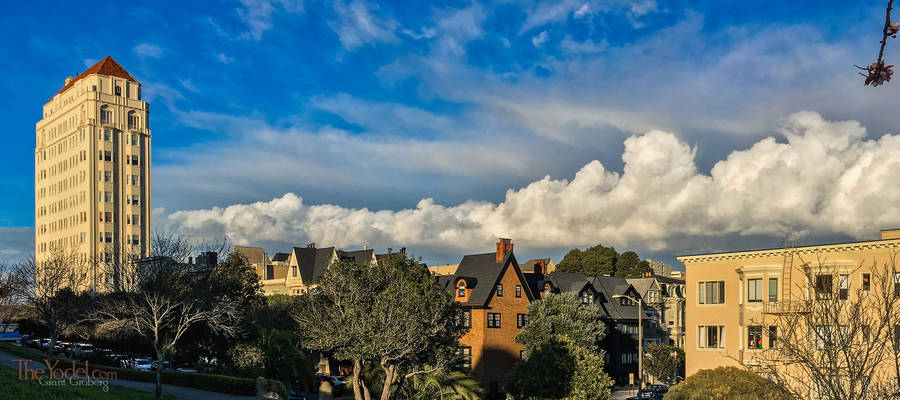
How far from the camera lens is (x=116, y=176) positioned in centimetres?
13425

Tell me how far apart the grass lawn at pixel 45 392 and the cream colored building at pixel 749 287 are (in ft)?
111

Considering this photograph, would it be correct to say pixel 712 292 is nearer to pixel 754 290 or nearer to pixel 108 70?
pixel 754 290

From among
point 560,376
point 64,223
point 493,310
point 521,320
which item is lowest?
point 560,376

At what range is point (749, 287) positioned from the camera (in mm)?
49844

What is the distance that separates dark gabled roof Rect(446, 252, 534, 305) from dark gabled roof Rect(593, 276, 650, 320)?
46.2ft

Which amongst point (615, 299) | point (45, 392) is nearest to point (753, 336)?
point (615, 299)

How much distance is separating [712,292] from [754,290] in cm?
364

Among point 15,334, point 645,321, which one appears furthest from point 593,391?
point 15,334

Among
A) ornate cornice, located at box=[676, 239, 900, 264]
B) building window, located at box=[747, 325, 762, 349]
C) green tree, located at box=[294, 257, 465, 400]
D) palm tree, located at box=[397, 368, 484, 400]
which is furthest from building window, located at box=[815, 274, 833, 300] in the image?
palm tree, located at box=[397, 368, 484, 400]

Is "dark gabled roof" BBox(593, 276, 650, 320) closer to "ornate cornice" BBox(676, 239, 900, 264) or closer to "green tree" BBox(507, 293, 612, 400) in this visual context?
"ornate cornice" BBox(676, 239, 900, 264)

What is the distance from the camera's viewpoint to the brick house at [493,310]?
68375 millimetres

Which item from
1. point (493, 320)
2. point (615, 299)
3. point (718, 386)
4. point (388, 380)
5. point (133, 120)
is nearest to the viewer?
point (388, 380)

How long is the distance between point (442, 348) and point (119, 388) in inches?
682

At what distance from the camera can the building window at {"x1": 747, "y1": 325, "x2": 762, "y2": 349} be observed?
4878 cm
